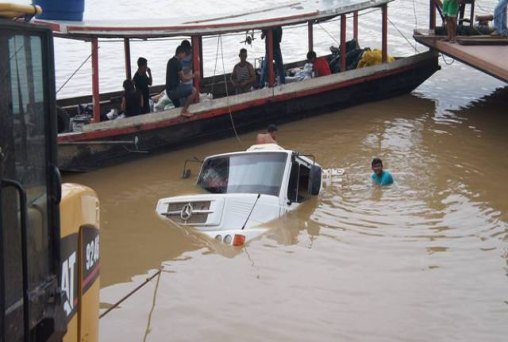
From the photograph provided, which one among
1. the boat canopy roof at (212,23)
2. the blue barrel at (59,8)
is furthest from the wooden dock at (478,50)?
the blue barrel at (59,8)

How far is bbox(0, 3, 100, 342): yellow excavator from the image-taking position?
11.3ft

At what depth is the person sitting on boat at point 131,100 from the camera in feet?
45.8

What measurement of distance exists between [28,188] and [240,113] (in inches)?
470

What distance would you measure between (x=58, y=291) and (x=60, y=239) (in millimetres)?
257

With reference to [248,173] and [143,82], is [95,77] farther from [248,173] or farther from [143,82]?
[248,173]

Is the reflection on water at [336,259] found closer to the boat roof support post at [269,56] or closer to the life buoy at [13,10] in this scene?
→ the boat roof support post at [269,56]

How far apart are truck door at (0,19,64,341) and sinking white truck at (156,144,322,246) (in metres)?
5.60

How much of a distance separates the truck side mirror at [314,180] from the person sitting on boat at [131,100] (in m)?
4.19

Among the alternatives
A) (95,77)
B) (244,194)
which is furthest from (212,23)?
(244,194)

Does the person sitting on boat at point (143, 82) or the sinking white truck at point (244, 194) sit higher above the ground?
the person sitting on boat at point (143, 82)

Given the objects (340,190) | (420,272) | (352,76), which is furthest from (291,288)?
(352,76)

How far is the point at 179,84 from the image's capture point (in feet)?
47.9

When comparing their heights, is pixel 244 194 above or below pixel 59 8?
below

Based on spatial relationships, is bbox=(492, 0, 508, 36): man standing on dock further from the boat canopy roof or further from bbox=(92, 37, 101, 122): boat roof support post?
bbox=(92, 37, 101, 122): boat roof support post
